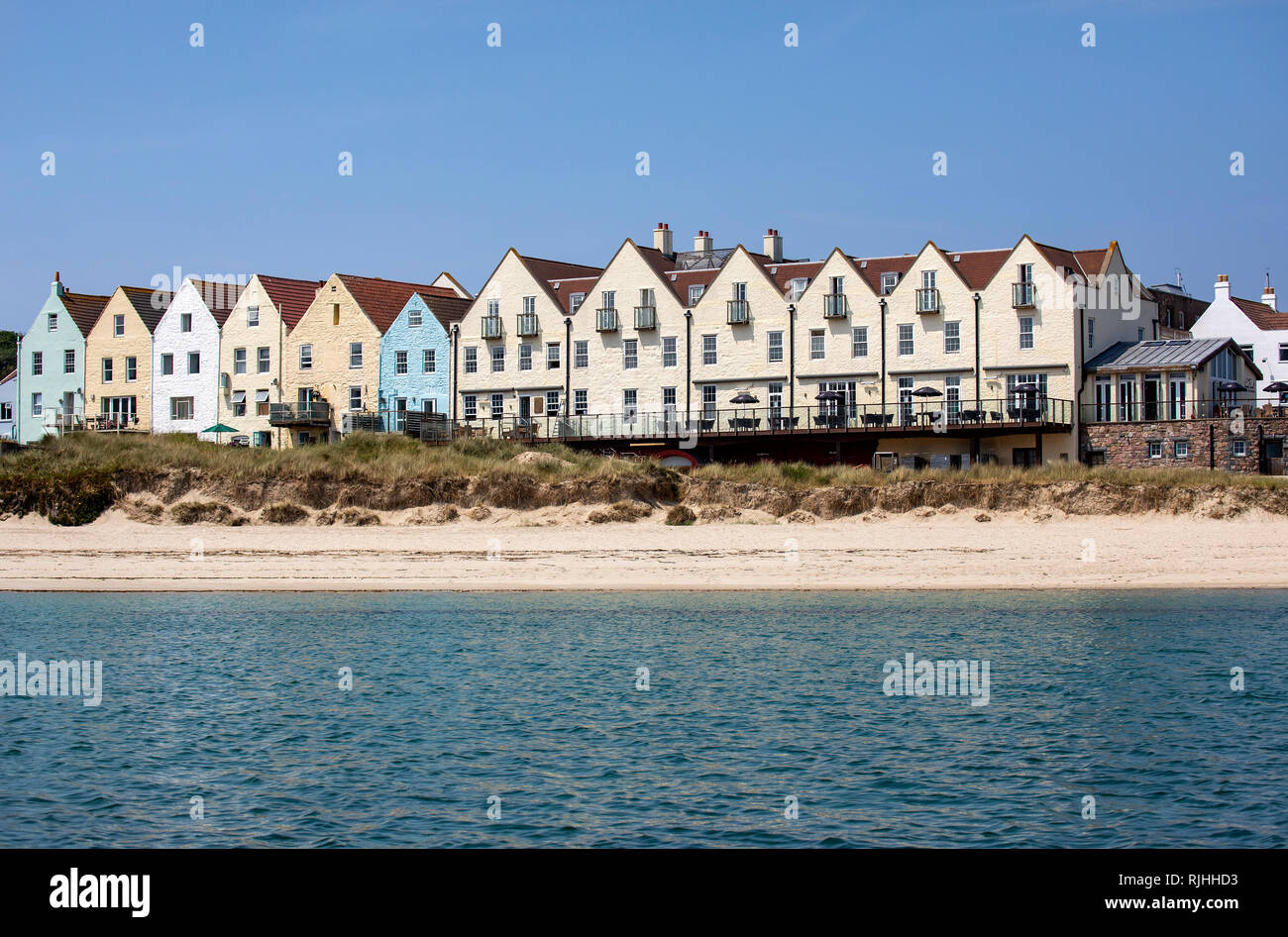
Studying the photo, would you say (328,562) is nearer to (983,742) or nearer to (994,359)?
(983,742)

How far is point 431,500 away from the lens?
123 ft

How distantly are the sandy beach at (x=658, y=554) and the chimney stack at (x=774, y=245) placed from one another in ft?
108

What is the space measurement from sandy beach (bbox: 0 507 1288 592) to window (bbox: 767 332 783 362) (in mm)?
22524

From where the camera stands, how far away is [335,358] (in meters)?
66.6

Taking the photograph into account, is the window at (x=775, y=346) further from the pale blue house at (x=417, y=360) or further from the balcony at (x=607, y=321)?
the pale blue house at (x=417, y=360)

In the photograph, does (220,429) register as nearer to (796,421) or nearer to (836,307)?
(796,421)

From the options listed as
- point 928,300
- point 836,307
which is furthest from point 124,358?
point 928,300

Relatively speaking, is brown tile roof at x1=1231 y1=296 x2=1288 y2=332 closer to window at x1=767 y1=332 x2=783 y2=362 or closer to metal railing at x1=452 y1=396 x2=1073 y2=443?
metal railing at x1=452 y1=396 x2=1073 y2=443

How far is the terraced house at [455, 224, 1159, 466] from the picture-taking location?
5322 cm

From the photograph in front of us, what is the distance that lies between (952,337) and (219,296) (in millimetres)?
42728

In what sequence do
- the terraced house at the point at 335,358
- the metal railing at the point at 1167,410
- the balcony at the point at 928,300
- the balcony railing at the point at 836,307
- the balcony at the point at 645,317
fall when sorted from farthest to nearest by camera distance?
the terraced house at the point at 335,358 < the balcony at the point at 645,317 < the balcony railing at the point at 836,307 < the balcony at the point at 928,300 < the metal railing at the point at 1167,410

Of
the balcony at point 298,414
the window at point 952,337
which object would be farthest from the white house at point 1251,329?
the balcony at point 298,414

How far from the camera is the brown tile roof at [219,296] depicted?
70.4 m
